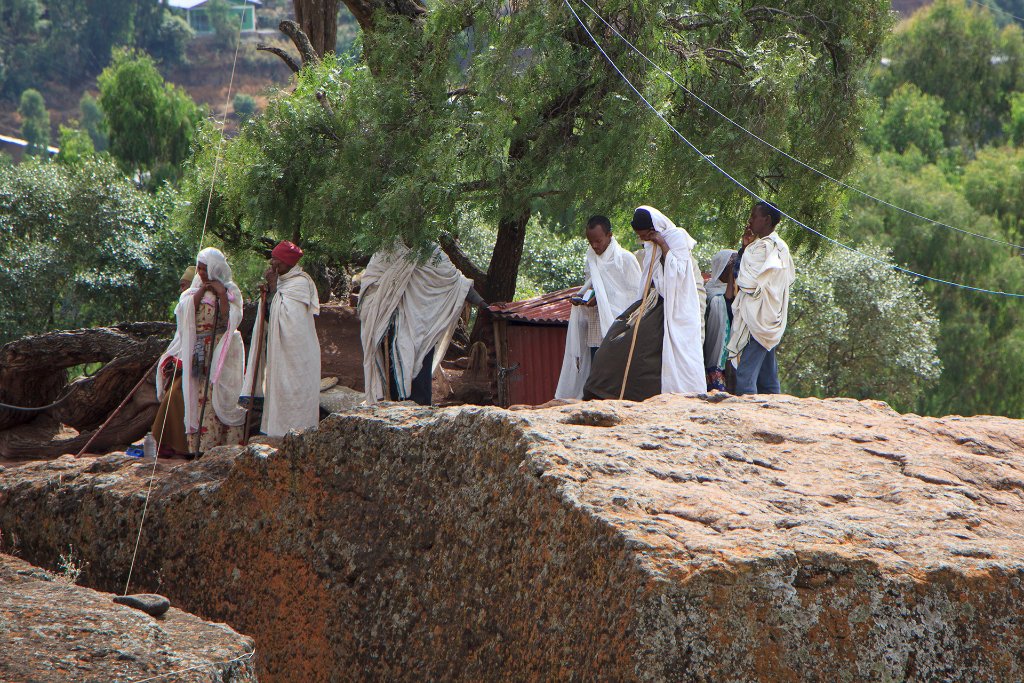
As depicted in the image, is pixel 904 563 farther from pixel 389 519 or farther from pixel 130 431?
pixel 130 431

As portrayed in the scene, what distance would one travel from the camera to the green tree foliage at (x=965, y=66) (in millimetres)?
39500

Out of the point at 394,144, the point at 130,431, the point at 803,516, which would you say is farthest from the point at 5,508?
the point at 803,516

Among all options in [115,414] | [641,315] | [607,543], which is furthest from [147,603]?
[115,414]

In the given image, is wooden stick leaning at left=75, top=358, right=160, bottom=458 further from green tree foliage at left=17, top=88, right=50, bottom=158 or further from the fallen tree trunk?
green tree foliage at left=17, top=88, right=50, bottom=158

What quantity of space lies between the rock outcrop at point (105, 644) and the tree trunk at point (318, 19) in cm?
1073

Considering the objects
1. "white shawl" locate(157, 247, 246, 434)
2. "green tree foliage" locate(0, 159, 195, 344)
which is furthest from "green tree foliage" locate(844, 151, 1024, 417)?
"white shawl" locate(157, 247, 246, 434)

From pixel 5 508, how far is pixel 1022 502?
6031 mm

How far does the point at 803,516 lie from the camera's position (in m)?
4.24

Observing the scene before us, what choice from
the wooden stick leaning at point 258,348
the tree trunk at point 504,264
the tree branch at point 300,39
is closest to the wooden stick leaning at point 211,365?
the wooden stick leaning at point 258,348

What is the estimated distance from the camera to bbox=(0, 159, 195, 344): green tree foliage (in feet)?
66.9

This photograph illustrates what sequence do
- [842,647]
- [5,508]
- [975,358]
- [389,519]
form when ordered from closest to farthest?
[842,647]
[389,519]
[5,508]
[975,358]

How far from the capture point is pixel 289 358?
9109 millimetres

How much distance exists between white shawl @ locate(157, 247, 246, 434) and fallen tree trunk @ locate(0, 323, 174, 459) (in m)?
1.47

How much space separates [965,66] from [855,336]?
21434 millimetres
